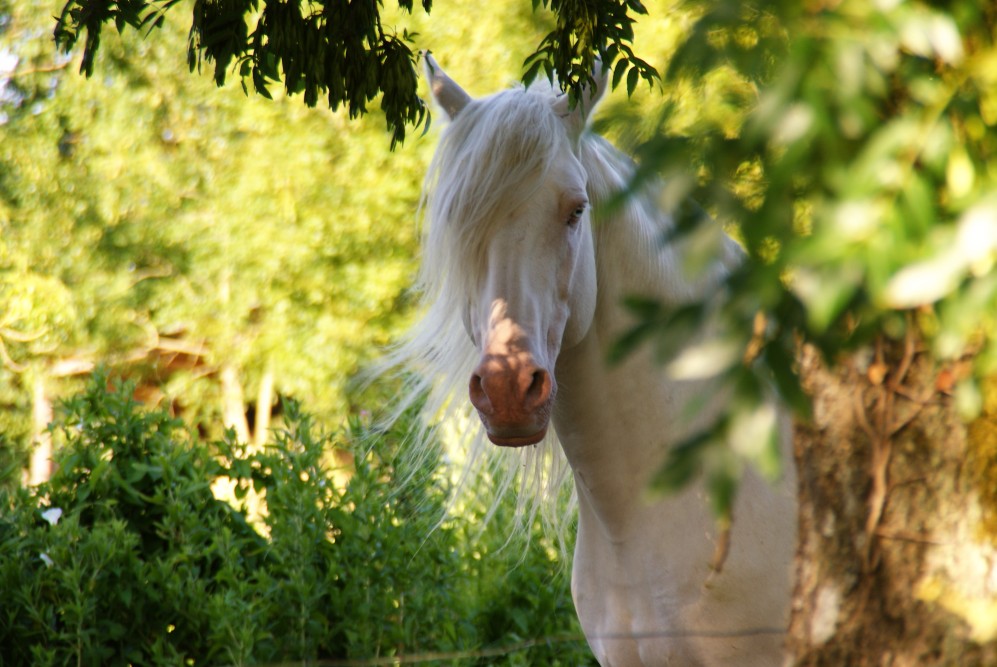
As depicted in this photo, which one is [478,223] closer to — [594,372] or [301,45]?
[594,372]

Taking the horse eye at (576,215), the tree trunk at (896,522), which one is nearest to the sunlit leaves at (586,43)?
the horse eye at (576,215)

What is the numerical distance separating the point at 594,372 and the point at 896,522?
1.22 m

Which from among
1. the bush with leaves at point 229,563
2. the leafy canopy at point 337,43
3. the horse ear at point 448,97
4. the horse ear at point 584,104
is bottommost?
the bush with leaves at point 229,563

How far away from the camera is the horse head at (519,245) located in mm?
2037

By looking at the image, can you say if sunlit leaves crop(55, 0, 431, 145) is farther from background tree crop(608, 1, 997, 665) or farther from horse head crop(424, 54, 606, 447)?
background tree crop(608, 1, 997, 665)

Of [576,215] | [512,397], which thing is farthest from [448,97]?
[512,397]

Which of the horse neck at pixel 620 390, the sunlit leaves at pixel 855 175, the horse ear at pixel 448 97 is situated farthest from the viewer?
the horse ear at pixel 448 97

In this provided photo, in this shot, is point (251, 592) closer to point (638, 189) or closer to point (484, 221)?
point (484, 221)

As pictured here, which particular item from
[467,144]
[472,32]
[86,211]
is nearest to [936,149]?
[467,144]

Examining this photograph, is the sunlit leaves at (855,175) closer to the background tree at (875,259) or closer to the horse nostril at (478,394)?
the background tree at (875,259)

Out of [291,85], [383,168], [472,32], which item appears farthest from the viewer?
[383,168]

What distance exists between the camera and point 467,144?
2.34 metres

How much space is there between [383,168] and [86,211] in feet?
17.6

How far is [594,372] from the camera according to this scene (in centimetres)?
234
